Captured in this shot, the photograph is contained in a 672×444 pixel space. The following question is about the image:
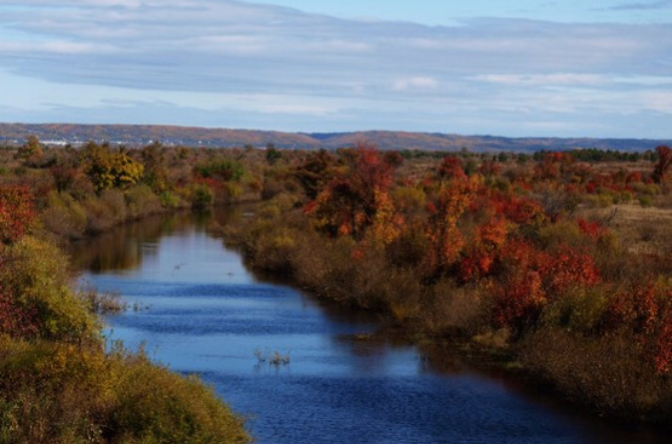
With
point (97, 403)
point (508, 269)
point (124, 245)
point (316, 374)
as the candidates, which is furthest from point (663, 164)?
point (97, 403)

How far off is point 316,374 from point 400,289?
1045cm

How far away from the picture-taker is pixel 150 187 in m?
87.8

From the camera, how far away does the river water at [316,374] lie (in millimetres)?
24828

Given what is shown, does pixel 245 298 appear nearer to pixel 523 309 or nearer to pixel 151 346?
pixel 151 346

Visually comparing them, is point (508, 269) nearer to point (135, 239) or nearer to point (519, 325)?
point (519, 325)

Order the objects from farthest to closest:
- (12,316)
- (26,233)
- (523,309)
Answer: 1. (26,233)
2. (523,309)
3. (12,316)

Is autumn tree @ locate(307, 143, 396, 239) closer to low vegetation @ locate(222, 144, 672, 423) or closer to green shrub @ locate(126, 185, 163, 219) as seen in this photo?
low vegetation @ locate(222, 144, 672, 423)

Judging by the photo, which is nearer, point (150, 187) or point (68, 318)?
point (68, 318)

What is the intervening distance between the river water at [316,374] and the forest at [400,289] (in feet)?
4.76

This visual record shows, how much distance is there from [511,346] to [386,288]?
8485mm

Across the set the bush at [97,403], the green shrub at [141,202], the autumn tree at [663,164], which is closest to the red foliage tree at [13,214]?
the bush at [97,403]

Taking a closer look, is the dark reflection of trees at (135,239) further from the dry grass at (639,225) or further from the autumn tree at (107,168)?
the dry grass at (639,225)

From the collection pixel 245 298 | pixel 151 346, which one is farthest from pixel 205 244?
pixel 151 346

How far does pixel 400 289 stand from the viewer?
40000 mm
